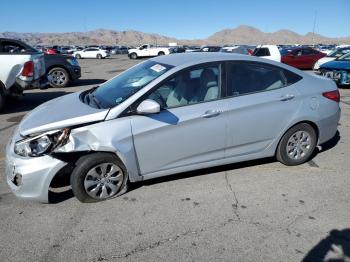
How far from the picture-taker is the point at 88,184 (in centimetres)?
376

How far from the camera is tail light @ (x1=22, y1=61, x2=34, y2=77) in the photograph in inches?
311

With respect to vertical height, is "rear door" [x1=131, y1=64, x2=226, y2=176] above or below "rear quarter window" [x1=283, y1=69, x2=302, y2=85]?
below

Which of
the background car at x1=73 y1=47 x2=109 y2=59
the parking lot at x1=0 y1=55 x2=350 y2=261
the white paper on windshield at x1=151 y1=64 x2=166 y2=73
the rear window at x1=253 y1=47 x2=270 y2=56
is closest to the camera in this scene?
the parking lot at x1=0 y1=55 x2=350 y2=261

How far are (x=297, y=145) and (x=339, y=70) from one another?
26.5 ft

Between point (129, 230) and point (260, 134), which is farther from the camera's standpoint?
point (260, 134)

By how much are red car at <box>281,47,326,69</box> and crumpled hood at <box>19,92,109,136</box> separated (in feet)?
58.0

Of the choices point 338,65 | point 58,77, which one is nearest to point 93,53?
point 58,77

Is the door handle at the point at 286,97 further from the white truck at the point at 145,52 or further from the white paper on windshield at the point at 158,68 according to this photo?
the white truck at the point at 145,52

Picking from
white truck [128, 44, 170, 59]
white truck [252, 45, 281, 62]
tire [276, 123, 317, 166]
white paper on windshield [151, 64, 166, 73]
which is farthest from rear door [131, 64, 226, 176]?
white truck [128, 44, 170, 59]

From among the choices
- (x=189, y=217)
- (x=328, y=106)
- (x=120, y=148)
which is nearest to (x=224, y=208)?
(x=189, y=217)

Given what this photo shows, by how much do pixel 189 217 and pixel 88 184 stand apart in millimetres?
1165

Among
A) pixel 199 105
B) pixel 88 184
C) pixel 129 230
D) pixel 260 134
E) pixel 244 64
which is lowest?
pixel 129 230

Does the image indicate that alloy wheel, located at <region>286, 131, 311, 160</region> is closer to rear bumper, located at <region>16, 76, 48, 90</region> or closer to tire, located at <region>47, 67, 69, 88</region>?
rear bumper, located at <region>16, 76, 48, 90</region>

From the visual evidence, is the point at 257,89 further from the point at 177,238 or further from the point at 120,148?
the point at 177,238
